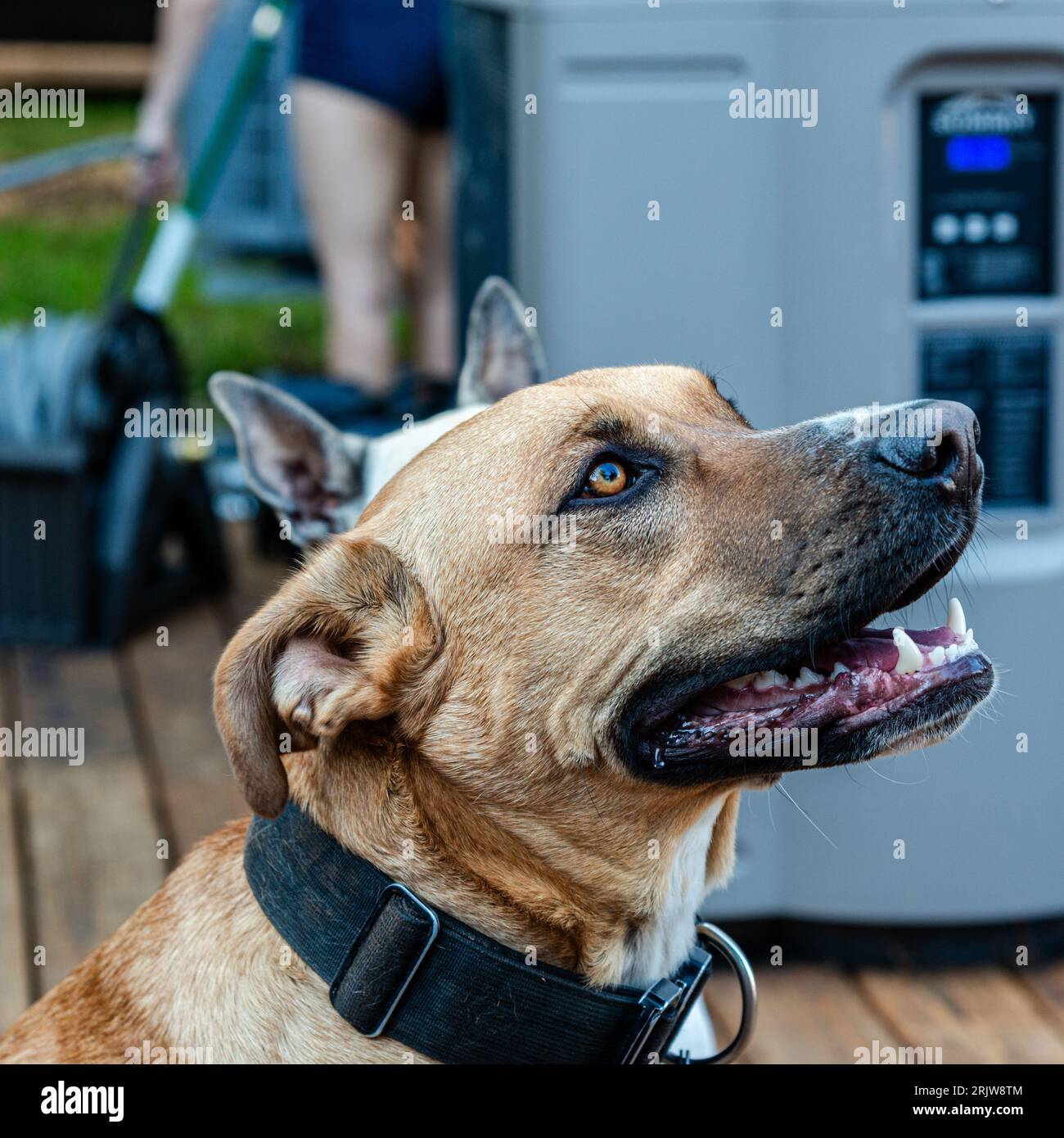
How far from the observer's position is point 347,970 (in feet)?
5.60

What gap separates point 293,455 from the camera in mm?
2803

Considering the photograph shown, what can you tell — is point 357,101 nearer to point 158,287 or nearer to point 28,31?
point 158,287

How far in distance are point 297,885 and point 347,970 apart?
122mm

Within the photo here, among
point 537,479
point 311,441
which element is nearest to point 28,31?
point 311,441

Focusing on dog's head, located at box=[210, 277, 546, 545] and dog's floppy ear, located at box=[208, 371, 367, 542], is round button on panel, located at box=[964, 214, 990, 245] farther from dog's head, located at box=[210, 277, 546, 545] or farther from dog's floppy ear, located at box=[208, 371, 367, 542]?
dog's floppy ear, located at box=[208, 371, 367, 542]

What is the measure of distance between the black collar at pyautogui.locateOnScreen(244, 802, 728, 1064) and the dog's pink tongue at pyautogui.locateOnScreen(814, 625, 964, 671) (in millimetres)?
476

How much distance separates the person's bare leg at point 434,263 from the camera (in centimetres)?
473

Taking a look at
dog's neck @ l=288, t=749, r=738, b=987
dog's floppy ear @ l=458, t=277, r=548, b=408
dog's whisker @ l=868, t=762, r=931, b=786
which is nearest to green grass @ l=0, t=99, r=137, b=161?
dog's floppy ear @ l=458, t=277, r=548, b=408

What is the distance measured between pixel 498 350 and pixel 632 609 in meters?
1.03

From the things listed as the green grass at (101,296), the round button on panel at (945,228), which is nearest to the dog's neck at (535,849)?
the round button on panel at (945,228)

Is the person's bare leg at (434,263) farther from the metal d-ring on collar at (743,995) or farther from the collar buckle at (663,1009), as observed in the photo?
the collar buckle at (663,1009)

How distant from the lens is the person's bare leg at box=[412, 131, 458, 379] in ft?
15.5

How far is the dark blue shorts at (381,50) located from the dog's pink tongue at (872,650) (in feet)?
9.83

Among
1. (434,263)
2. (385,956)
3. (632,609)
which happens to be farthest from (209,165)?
(385,956)
